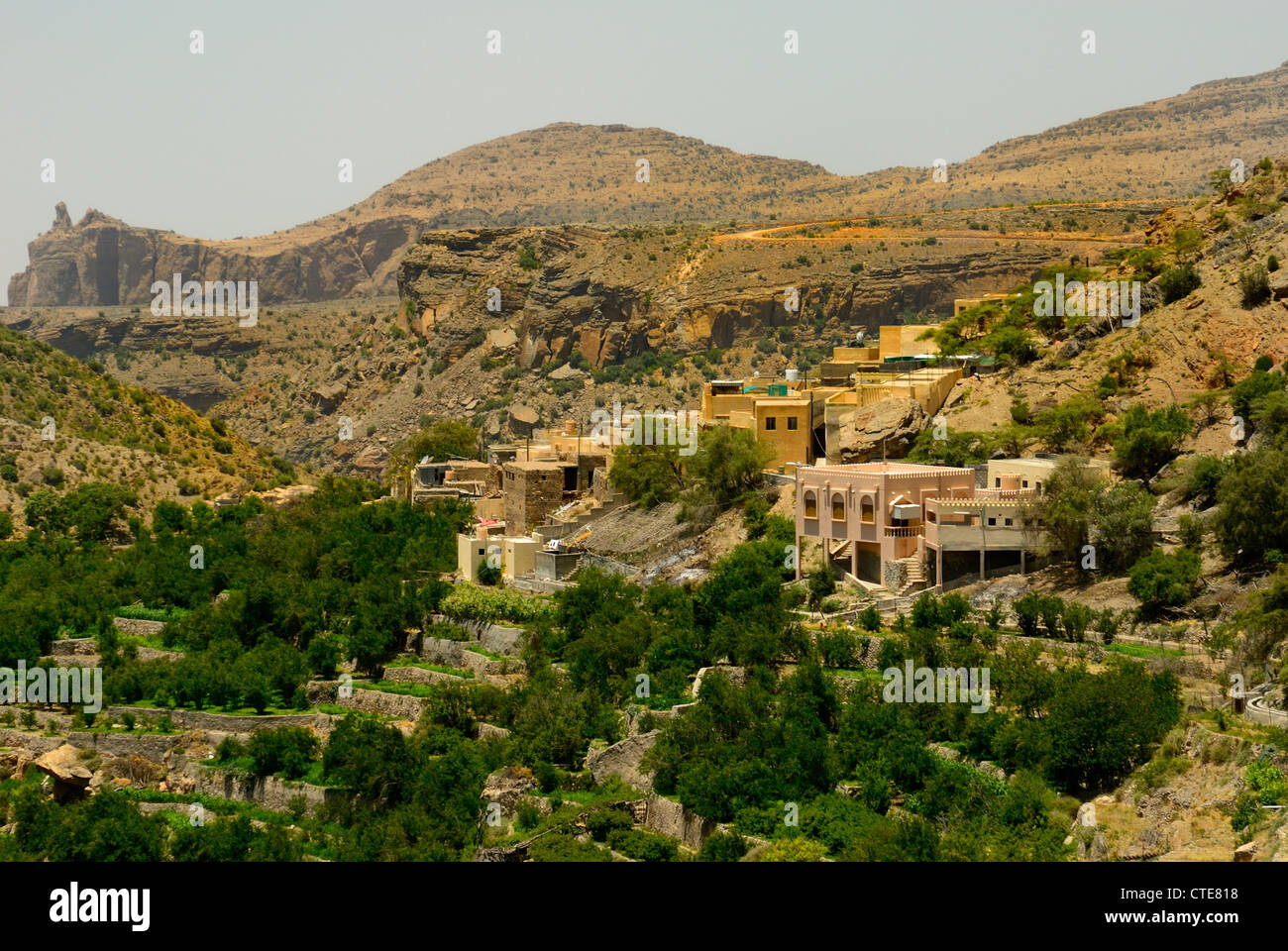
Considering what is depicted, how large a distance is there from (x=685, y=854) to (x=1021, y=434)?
21.3 m

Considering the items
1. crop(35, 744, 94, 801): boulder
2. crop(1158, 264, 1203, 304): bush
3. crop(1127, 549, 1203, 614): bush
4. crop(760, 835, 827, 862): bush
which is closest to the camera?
crop(760, 835, 827, 862): bush

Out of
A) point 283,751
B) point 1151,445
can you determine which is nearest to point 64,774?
point 283,751

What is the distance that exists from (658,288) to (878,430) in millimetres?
51608

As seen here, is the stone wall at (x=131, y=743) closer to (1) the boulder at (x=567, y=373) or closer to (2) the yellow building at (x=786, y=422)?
(2) the yellow building at (x=786, y=422)

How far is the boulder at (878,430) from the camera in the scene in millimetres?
44625

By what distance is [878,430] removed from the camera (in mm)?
45000

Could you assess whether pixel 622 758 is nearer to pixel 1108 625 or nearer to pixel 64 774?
pixel 1108 625

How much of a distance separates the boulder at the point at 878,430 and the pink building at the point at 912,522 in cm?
465

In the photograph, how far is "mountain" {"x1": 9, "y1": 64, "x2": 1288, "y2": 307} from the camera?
133375mm

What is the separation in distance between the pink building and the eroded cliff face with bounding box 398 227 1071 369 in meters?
50.4

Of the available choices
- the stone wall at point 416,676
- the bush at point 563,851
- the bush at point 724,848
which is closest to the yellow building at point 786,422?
the stone wall at point 416,676

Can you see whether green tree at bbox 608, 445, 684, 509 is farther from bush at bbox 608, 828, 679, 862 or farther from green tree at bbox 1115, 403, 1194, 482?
bush at bbox 608, 828, 679, 862

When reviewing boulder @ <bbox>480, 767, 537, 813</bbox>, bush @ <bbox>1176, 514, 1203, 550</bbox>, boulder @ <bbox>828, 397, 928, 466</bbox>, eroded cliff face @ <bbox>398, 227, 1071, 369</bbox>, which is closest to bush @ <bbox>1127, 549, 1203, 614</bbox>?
bush @ <bbox>1176, 514, 1203, 550</bbox>
